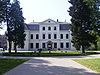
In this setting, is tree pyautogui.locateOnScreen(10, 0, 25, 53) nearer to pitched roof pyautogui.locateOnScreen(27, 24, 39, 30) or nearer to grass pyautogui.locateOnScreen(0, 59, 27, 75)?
grass pyautogui.locateOnScreen(0, 59, 27, 75)

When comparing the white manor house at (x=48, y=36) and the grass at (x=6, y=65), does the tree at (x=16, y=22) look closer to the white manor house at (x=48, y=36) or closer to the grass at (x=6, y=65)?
the grass at (x=6, y=65)

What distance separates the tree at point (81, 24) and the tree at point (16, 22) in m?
10.8

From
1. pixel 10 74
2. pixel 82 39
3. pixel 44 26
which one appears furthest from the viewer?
pixel 44 26

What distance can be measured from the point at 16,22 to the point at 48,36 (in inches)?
1338

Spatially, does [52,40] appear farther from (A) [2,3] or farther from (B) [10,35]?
(A) [2,3]

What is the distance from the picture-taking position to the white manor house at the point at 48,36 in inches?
3406

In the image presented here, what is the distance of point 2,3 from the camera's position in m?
41.9

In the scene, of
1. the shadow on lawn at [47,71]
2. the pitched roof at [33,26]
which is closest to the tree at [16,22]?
the pitched roof at [33,26]

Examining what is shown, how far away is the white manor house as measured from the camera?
86500 mm

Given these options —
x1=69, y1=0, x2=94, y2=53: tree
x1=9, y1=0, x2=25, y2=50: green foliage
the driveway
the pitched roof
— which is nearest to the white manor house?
the pitched roof

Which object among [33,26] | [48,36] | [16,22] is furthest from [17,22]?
[33,26]

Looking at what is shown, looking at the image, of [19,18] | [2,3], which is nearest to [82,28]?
[19,18]

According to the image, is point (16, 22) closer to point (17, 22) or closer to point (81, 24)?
point (17, 22)

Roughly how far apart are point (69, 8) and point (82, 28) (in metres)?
5.12
